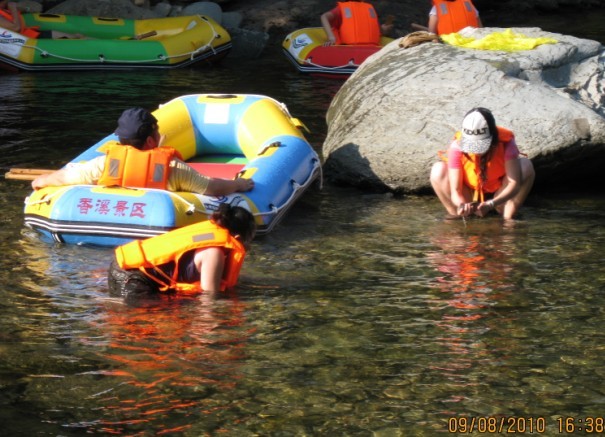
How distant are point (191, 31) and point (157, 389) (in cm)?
1035

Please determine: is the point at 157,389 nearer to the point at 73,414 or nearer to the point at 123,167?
the point at 73,414

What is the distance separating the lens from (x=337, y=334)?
5.79 metres

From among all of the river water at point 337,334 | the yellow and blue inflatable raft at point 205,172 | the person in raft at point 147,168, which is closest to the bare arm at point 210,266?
the river water at point 337,334

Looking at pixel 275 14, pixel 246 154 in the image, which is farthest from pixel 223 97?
pixel 275 14

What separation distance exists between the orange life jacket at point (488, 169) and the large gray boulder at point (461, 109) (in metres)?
0.77

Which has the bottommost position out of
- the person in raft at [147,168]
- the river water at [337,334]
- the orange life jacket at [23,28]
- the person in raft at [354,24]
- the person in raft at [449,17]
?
the river water at [337,334]

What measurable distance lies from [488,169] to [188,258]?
2498 millimetres

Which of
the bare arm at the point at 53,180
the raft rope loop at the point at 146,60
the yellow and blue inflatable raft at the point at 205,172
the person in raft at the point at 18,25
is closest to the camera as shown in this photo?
the yellow and blue inflatable raft at the point at 205,172

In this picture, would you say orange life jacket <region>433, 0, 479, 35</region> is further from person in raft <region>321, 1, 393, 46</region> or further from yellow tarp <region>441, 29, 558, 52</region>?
yellow tarp <region>441, 29, 558, 52</region>

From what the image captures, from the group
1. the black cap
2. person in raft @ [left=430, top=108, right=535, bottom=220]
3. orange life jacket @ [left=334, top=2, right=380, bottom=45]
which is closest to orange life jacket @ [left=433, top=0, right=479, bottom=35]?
orange life jacket @ [left=334, top=2, right=380, bottom=45]

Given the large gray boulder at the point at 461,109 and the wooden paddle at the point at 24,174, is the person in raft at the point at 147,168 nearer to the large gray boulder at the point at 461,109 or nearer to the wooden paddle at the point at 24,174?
the wooden paddle at the point at 24,174

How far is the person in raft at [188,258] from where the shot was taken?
6.03 m

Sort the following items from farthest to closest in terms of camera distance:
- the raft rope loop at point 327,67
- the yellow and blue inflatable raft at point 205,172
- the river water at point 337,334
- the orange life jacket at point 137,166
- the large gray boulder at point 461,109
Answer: the raft rope loop at point 327,67 → the large gray boulder at point 461,109 → the orange life jacket at point 137,166 → the yellow and blue inflatable raft at point 205,172 → the river water at point 337,334

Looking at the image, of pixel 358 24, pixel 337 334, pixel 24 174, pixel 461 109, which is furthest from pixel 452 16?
pixel 337 334
